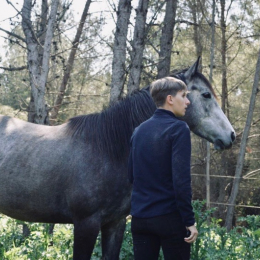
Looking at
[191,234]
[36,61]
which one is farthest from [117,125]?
[36,61]

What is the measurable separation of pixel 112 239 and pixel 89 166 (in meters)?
0.82

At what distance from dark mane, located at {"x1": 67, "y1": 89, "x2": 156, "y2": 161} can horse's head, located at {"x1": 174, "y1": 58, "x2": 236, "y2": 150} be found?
1.31 feet

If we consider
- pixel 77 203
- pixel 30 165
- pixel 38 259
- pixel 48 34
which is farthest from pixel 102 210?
pixel 48 34

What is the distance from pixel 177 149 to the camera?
8.84 feet

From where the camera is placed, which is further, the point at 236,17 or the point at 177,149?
the point at 236,17

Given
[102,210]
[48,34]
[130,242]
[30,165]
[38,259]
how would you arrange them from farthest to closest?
[48,34] < [130,242] < [38,259] < [30,165] < [102,210]

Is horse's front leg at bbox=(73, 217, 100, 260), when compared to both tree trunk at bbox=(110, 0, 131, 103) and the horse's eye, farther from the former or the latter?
tree trunk at bbox=(110, 0, 131, 103)

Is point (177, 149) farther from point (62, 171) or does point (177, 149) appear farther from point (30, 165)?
point (30, 165)

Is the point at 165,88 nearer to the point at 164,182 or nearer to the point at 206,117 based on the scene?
the point at 164,182

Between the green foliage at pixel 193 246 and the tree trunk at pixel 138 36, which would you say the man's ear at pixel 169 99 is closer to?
the green foliage at pixel 193 246

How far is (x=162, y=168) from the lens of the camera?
2.79 m

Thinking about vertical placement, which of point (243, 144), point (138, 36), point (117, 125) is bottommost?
point (117, 125)

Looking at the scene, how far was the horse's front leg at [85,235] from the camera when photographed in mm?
4059

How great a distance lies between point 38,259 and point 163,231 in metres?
2.69
